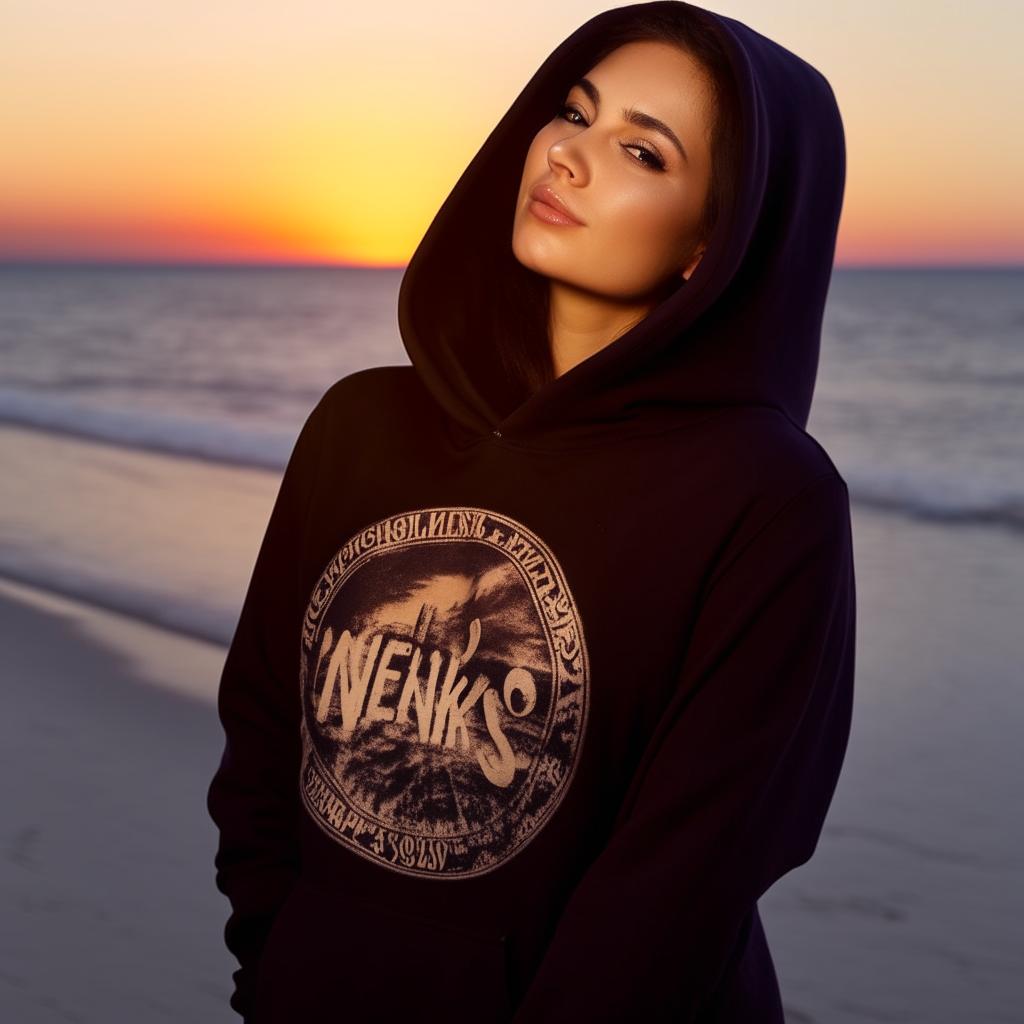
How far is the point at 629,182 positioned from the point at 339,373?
18.8 meters

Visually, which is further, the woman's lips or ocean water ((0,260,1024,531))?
ocean water ((0,260,1024,531))

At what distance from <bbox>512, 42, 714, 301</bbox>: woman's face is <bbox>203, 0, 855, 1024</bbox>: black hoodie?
0.31ft

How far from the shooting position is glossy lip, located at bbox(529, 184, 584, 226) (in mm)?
1698

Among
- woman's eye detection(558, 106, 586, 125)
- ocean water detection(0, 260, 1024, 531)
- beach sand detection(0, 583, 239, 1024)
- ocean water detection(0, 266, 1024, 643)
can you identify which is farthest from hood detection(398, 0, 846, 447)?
ocean water detection(0, 260, 1024, 531)

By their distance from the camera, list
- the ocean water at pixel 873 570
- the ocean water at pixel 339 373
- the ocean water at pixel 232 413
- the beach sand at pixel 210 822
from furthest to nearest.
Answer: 1. the ocean water at pixel 339 373
2. the ocean water at pixel 232 413
3. the ocean water at pixel 873 570
4. the beach sand at pixel 210 822

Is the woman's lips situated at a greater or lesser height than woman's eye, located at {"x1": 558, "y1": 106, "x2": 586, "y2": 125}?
lesser

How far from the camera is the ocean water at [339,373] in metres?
11.1

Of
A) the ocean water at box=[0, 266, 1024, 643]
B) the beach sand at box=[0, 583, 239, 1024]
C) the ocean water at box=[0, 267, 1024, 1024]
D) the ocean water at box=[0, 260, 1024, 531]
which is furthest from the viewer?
the ocean water at box=[0, 260, 1024, 531]

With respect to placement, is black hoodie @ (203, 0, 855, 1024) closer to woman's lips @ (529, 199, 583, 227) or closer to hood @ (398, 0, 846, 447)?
hood @ (398, 0, 846, 447)

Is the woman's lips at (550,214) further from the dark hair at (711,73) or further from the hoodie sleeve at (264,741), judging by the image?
the hoodie sleeve at (264,741)

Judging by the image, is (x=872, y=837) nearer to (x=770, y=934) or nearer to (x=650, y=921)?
(x=770, y=934)

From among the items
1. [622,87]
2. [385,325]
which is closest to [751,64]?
[622,87]

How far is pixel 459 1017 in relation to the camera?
61.4 inches

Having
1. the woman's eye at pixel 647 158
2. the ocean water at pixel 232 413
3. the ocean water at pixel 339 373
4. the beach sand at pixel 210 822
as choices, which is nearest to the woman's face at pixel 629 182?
the woman's eye at pixel 647 158
